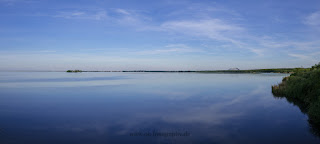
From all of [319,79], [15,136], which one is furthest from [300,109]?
[15,136]

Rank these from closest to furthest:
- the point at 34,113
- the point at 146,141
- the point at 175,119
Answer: the point at 146,141
the point at 175,119
the point at 34,113

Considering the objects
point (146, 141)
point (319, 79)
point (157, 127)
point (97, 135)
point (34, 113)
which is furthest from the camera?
point (319, 79)

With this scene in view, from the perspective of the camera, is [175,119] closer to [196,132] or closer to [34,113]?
[196,132]

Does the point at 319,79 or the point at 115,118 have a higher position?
the point at 319,79

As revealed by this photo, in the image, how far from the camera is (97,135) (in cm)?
1177

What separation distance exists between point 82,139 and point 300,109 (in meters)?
17.8

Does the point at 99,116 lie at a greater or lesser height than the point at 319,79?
lesser

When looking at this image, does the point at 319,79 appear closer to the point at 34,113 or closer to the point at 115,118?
the point at 115,118

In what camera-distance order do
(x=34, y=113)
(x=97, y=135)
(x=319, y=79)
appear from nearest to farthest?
1. (x=97, y=135)
2. (x=34, y=113)
3. (x=319, y=79)

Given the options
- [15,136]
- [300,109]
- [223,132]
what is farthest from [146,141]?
[300,109]

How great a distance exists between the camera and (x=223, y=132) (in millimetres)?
12344

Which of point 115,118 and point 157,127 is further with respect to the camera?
point 115,118

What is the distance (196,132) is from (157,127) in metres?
2.54

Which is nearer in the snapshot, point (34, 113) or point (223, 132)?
point (223, 132)
